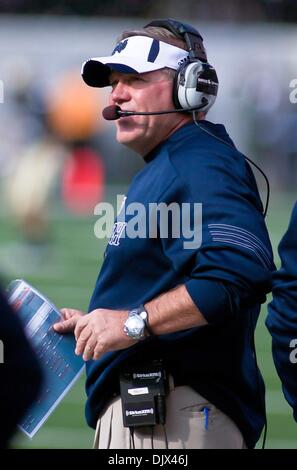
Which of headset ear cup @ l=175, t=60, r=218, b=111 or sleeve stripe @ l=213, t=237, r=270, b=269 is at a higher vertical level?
headset ear cup @ l=175, t=60, r=218, b=111

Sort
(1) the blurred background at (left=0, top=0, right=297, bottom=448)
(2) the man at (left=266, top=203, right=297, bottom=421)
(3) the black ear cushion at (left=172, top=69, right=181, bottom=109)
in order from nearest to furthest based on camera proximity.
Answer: (2) the man at (left=266, top=203, right=297, bottom=421)
(3) the black ear cushion at (left=172, top=69, right=181, bottom=109)
(1) the blurred background at (left=0, top=0, right=297, bottom=448)

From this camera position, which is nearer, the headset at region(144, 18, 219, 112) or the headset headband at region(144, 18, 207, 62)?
the headset at region(144, 18, 219, 112)

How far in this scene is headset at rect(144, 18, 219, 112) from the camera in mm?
3131

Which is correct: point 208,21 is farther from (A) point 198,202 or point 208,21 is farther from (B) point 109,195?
(A) point 198,202

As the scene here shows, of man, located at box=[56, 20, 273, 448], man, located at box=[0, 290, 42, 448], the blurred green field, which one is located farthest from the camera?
the blurred green field

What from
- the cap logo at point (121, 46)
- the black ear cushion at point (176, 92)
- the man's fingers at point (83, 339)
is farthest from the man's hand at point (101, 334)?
the cap logo at point (121, 46)

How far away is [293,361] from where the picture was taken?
2863 mm

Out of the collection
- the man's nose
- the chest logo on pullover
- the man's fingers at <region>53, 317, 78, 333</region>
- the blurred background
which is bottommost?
the blurred background

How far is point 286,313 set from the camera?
277 cm

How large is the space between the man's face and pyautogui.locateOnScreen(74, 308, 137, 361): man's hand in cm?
53

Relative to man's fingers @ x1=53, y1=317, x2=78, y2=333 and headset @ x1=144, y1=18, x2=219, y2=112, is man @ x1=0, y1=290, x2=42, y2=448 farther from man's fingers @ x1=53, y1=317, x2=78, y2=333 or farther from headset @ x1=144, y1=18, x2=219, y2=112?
headset @ x1=144, y1=18, x2=219, y2=112

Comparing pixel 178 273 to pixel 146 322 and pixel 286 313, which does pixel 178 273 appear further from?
pixel 286 313

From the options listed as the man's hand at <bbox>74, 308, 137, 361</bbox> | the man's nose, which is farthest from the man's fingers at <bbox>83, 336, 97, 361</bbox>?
the man's nose

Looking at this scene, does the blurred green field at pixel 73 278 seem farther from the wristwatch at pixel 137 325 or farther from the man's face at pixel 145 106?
the wristwatch at pixel 137 325
